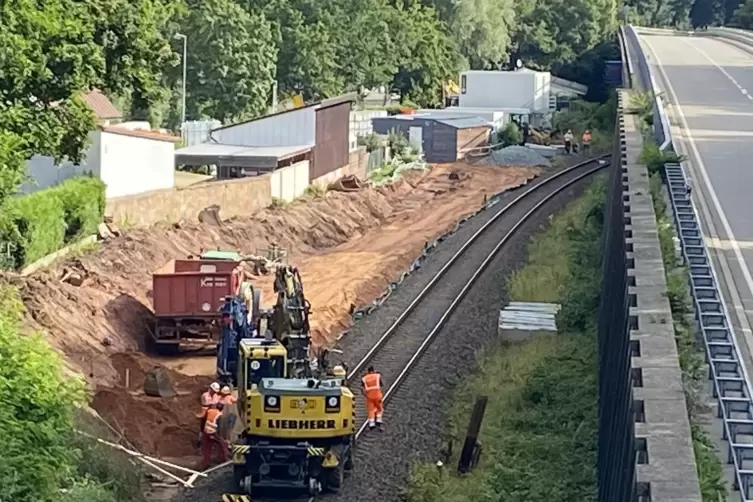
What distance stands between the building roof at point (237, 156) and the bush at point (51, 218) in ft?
48.8

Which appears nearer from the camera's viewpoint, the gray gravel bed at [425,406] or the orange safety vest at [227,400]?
the gray gravel bed at [425,406]

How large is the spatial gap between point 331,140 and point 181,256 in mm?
22622

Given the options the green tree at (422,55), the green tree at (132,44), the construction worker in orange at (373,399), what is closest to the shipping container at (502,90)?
the green tree at (422,55)

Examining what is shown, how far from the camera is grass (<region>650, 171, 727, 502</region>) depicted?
11.3 metres

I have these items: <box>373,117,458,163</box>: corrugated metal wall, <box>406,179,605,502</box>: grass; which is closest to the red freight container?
<box>406,179,605,502</box>: grass

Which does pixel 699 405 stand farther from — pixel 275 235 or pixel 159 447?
pixel 275 235

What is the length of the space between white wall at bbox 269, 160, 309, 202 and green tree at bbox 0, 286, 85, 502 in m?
32.0

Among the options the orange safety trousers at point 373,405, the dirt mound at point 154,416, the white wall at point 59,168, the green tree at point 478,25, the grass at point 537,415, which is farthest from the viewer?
the green tree at point 478,25

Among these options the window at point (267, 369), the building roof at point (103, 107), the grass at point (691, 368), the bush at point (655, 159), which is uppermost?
the bush at point (655, 159)

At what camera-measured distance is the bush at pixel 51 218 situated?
31688 millimetres

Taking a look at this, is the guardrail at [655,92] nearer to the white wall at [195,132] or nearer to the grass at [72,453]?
the grass at [72,453]

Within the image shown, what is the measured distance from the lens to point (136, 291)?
3556cm

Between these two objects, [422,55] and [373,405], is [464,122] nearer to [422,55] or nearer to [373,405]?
[422,55]

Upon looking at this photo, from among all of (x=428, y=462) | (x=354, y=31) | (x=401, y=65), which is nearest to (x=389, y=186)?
(x=354, y=31)
